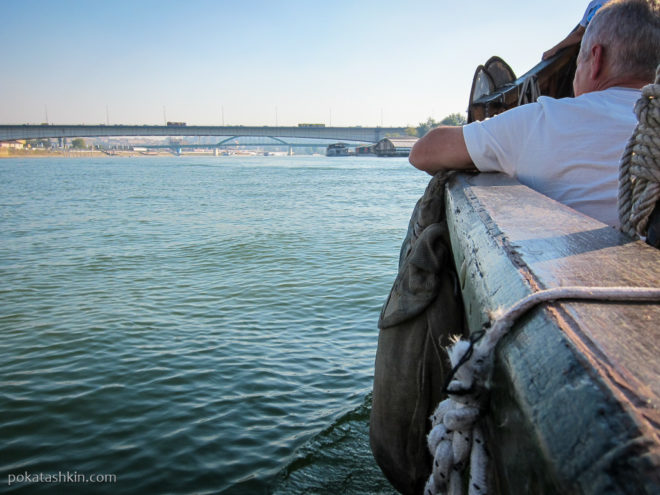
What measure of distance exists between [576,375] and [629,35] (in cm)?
194

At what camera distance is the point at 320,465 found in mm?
3863

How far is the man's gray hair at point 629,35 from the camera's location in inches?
79.5

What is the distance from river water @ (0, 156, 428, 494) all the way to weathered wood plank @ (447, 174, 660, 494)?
276cm

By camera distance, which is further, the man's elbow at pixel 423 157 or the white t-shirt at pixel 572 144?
the man's elbow at pixel 423 157

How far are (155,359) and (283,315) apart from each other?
2.10 meters

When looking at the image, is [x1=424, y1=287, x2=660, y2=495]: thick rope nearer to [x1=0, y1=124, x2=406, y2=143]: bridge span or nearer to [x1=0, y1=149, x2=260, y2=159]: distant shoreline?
[x1=0, y1=124, x2=406, y2=143]: bridge span

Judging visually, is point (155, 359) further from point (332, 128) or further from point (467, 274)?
point (332, 128)

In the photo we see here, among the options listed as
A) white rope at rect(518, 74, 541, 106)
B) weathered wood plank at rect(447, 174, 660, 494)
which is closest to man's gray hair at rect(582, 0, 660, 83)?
weathered wood plank at rect(447, 174, 660, 494)

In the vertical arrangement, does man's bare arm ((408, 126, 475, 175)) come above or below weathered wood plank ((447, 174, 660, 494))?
above

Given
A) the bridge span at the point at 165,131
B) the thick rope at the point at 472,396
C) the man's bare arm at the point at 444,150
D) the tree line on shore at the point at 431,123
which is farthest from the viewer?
the tree line on shore at the point at 431,123

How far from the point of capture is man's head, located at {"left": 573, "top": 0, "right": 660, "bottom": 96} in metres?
2.03

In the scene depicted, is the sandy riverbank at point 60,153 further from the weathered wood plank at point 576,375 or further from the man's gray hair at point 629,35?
the weathered wood plank at point 576,375

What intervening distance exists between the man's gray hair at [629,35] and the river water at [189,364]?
8.51 feet
